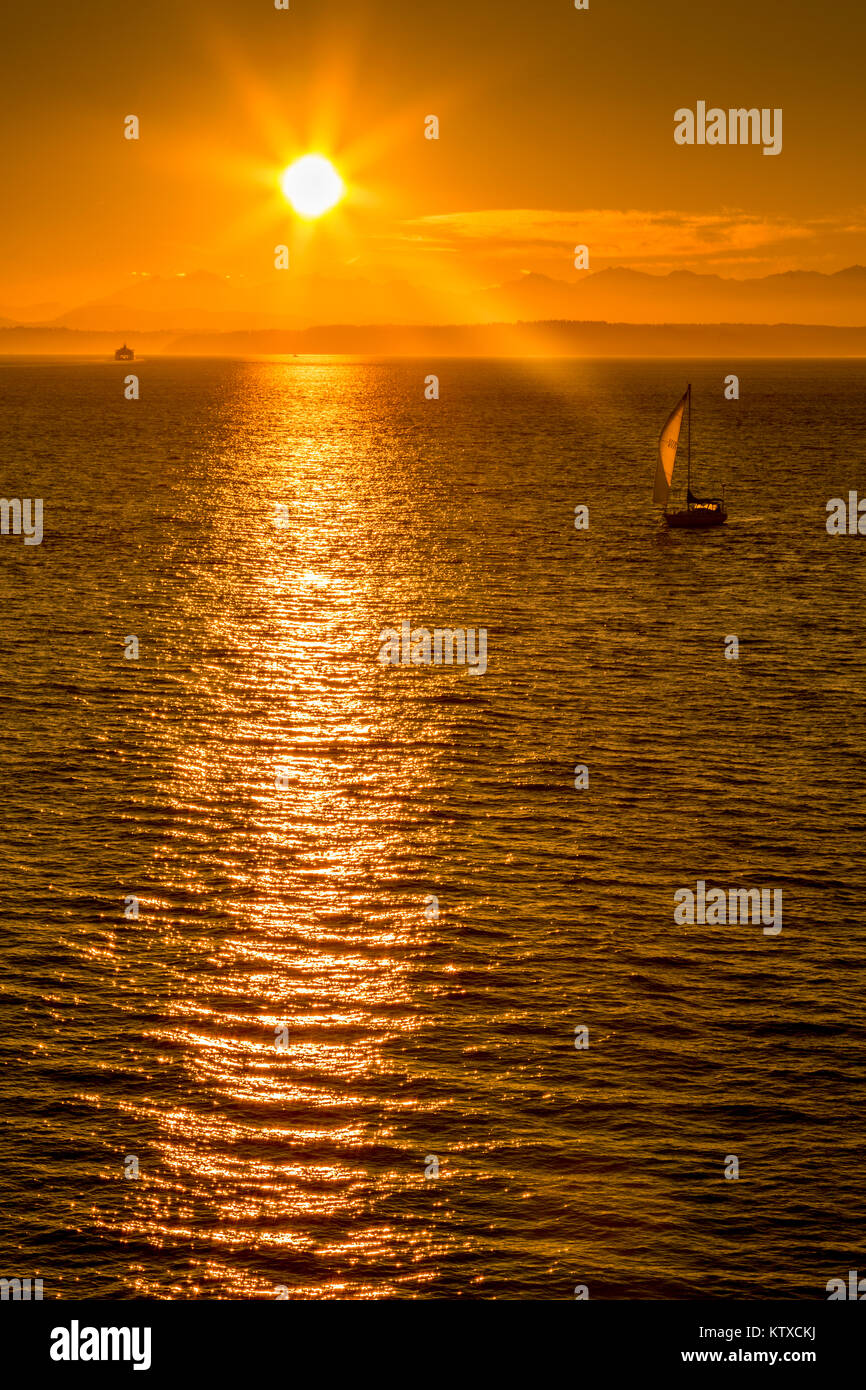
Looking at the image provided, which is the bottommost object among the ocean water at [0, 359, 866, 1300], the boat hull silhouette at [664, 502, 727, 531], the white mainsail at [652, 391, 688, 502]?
the ocean water at [0, 359, 866, 1300]

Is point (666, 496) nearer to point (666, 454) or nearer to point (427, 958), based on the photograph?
point (666, 454)

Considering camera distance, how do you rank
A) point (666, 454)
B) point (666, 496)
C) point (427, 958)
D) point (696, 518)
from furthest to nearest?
point (666, 496) → point (666, 454) → point (696, 518) → point (427, 958)

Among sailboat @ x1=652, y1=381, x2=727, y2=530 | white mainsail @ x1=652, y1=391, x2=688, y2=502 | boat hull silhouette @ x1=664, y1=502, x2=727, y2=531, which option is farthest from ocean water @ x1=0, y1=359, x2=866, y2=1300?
white mainsail @ x1=652, y1=391, x2=688, y2=502

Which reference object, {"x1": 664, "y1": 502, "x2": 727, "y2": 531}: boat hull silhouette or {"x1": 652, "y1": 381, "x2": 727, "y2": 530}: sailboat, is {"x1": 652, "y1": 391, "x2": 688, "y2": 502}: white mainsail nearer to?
{"x1": 652, "y1": 381, "x2": 727, "y2": 530}: sailboat

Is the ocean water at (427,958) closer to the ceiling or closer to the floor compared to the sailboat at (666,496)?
closer to the floor

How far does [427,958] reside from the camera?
158 ft

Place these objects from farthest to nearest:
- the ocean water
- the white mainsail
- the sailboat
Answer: the white mainsail → the sailboat → the ocean water

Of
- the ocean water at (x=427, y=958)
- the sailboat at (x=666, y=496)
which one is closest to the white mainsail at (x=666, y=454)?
the sailboat at (x=666, y=496)

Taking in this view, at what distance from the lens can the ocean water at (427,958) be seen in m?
35.7

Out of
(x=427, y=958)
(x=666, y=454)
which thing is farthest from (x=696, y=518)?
(x=427, y=958)

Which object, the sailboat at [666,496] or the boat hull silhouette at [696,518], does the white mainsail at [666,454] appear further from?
the boat hull silhouette at [696,518]

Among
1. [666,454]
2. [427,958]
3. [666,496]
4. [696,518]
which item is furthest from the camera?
[666,496]

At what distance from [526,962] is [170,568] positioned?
71888 mm

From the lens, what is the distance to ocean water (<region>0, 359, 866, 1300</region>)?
35.7m
